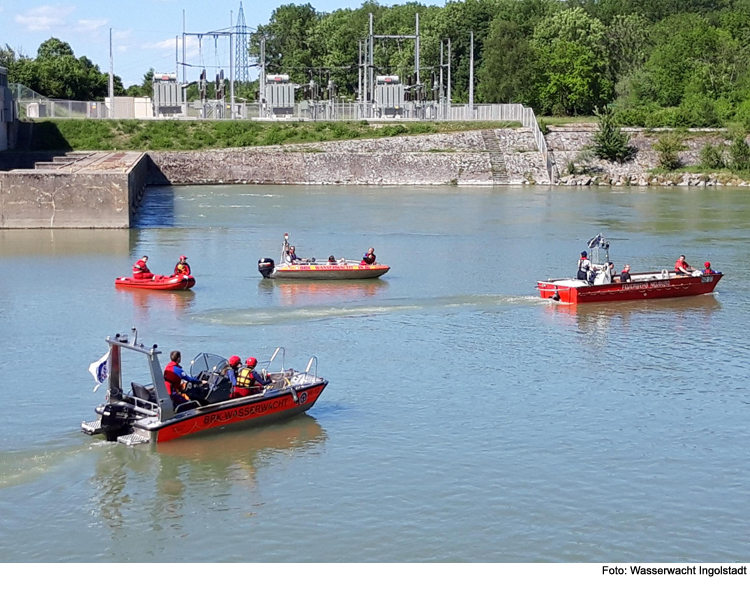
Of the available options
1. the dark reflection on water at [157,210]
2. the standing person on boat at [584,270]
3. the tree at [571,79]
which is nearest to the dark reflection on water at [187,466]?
the standing person on boat at [584,270]

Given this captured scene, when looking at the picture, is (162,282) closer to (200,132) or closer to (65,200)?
(65,200)


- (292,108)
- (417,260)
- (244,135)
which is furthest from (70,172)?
(292,108)

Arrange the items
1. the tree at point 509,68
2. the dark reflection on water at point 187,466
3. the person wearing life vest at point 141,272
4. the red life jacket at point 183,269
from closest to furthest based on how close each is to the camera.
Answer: the dark reflection on water at point 187,466 < the red life jacket at point 183,269 < the person wearing life vest at point 141,272 < the tree at point 509,68

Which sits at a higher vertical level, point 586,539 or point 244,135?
point 244,135

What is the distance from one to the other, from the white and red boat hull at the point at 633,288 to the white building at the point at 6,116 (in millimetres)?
52896

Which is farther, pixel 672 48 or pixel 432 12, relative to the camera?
pixel 432 12

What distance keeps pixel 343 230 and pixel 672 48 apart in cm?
6663

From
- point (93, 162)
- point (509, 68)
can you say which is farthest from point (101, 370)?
point (509, 68)

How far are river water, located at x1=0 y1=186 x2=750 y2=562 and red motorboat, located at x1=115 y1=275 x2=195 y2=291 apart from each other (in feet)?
1.30

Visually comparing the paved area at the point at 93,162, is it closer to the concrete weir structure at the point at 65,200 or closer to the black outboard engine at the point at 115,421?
the concrete weir structure at the point at 65,200

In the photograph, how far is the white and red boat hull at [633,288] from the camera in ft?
115

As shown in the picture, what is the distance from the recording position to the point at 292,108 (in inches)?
3743

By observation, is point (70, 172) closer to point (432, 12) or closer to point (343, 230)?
point (343, 230)

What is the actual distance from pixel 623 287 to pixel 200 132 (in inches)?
2270
